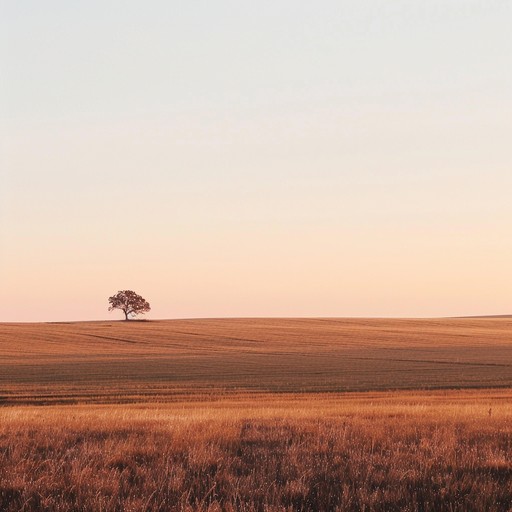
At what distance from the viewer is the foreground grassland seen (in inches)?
299

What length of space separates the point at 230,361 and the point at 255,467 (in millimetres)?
44291

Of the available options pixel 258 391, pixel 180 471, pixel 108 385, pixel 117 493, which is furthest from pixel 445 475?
pixel 108 385

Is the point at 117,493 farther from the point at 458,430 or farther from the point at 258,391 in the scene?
the point at 258,391

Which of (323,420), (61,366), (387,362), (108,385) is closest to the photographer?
(323,420)

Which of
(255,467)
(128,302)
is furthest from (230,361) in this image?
(128,302)

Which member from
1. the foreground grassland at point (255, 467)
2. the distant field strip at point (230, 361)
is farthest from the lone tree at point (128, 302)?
the foreground grassland at point (255, 467)

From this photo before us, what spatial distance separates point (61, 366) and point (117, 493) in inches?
1636

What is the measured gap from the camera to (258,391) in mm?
32344

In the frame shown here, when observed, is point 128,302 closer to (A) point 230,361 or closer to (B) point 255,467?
(A) point 230,361

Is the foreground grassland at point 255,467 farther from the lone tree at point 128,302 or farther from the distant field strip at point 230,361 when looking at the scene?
the lone tree at point 128,302

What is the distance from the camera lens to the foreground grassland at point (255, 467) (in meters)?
7.61

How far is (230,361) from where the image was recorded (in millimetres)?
52781

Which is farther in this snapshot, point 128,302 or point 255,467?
point 128,302

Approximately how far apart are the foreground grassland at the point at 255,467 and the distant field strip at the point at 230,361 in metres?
18.9
